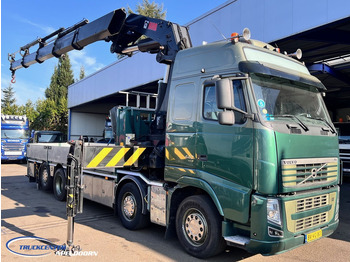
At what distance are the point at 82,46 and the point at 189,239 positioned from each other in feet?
19.7

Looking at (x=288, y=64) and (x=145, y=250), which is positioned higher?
→ (x=288, y=64)

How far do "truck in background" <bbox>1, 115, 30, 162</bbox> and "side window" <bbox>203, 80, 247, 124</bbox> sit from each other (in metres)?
19.5

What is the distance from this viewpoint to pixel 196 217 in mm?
4746

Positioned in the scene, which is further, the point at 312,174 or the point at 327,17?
the point at 327,17

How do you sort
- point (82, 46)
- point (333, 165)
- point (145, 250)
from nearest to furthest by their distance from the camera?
point (333, 165) → point (145, 250) → point (82, 46)

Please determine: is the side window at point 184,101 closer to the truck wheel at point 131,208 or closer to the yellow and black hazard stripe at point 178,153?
the yellow and black hazard stripe at point 178,153

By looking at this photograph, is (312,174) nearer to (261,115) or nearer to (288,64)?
(261,115)

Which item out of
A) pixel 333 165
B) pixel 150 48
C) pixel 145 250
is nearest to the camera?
pixel 333 165

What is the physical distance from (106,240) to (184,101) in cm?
293

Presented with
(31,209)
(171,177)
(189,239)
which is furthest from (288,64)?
(31,209)

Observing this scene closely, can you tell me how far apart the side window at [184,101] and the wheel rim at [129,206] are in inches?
82.8

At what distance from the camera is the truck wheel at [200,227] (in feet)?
14.6

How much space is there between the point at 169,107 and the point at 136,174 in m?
1.61

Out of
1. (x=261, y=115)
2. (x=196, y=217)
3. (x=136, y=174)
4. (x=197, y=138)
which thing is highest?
(x=261, y=115)
